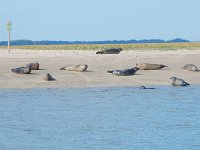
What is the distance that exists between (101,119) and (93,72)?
29.2ft

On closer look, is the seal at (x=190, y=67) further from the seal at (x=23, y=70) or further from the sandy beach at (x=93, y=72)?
the seal at (x=23, y=70)

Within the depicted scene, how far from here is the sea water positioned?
42.6 feet

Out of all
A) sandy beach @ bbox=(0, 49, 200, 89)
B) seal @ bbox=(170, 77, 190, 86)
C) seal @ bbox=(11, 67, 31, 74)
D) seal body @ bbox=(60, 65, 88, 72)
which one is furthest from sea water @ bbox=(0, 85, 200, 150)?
seal body @ bbox=(60, 65, 88, 72)

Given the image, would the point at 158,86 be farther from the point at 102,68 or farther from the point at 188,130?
the point at 188,130

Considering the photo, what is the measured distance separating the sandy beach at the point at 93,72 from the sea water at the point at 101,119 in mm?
829

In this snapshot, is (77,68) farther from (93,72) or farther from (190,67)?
(190,67)

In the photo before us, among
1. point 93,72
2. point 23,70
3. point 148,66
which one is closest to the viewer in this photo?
point 23,70

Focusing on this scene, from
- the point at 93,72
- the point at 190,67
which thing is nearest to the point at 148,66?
the point at 190,67

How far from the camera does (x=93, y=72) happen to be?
974 inches

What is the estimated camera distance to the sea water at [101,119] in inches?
511

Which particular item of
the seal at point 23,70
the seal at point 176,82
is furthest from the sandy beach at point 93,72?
the seal at point 176,82

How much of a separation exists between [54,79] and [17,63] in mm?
3798

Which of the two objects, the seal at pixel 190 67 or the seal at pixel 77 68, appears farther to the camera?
the seal at pixel 190 67

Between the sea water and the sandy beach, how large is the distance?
829 mm
